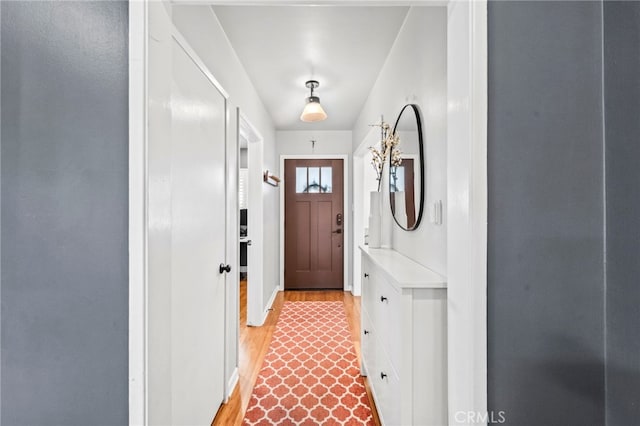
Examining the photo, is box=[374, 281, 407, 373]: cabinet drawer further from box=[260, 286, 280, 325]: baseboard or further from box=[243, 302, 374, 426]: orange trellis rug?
box=[260, 286, 280, 325]: baseboard

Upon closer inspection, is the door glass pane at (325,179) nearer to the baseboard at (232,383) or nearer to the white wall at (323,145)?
the white wall at (323,145)

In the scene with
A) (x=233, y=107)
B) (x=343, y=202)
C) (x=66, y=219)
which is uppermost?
(x=233, y=107)

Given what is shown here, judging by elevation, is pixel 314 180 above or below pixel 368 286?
above

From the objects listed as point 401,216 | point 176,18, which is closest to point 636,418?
point 401,216

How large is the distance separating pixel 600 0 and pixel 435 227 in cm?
98

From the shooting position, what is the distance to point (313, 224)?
16.5 ft

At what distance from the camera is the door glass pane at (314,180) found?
16.5 feet

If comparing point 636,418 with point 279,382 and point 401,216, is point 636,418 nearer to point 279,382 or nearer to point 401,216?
point 401,216

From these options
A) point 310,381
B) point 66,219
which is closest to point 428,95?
point 66,219

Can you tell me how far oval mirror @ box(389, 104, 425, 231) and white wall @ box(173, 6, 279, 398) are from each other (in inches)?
45.0

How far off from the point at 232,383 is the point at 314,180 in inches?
128

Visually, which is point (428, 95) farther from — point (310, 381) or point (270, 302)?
point (270, 302)

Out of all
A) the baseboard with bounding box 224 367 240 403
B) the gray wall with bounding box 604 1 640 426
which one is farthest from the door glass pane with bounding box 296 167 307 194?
the gray wall with bounding box 604 1 640 426

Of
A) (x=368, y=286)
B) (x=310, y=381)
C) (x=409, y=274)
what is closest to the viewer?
(x=409, y=274)
